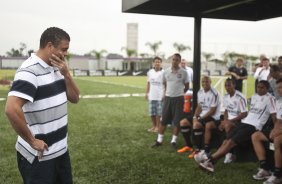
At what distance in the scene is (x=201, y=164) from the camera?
236 inches

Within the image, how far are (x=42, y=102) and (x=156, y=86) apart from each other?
6.68 metres

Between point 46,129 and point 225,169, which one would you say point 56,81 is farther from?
point 225,169

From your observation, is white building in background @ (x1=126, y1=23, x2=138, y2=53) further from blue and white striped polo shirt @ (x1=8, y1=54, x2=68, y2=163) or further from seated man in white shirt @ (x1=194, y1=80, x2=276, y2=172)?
blue and white striped polo shirt @ (x1=8, y1=54, x2=68, y2=163)

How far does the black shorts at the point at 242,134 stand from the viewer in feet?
19.6

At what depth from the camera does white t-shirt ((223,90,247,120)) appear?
21.7 feet

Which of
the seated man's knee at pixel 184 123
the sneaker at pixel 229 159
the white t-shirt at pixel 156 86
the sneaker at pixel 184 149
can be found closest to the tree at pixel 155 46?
the white t-shirt at pixel 156 86

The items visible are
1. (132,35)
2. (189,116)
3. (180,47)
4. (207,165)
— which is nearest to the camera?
(207,165)

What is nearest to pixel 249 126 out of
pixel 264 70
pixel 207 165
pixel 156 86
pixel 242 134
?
pixel 242 134

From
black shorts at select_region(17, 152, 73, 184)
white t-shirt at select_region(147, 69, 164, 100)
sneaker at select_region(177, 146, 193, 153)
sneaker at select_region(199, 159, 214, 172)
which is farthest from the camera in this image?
white t-shirt at select_region(147, 69, 164, 100)

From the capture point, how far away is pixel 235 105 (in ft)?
22.0

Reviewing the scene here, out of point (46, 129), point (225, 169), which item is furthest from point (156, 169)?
point (46, 129)

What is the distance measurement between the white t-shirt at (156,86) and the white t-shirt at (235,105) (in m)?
2.78

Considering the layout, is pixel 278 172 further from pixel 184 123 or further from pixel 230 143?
pixel 184 123

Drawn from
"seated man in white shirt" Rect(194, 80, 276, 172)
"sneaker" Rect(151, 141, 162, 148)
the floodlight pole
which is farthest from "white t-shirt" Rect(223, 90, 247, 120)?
"sneaker" Rect(151, 141, 162, 148)
